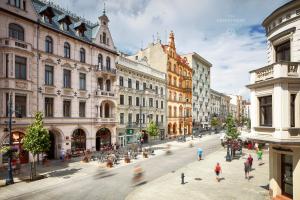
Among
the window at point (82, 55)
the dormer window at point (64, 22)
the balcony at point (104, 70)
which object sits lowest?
the balcony at point (104, 70)

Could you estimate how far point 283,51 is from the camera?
13.9 metres

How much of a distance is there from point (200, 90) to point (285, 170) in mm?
60806

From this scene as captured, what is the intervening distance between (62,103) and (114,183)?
46.7ft

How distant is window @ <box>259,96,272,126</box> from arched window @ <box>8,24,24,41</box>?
938 inches

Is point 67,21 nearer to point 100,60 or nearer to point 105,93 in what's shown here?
point 100,60

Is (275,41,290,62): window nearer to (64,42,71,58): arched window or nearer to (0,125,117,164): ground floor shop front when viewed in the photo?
(0,125,117,164): ground floor shop front

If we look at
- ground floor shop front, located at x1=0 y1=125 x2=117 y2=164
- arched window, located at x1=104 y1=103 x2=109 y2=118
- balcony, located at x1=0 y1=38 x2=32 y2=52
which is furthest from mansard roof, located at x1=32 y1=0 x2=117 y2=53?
ground floor shop front, located at x1=0 y1=125 x2=117 y2=164

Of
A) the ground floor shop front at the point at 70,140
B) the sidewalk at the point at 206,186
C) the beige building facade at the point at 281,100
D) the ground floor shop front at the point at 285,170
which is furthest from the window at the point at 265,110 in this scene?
the ground floor shop front at the point at 70,140

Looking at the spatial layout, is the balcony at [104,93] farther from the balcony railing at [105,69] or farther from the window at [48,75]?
the window at [48,75]

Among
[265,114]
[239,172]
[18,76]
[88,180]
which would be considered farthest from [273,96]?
[18,76]

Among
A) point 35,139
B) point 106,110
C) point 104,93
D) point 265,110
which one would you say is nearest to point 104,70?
point 104,93

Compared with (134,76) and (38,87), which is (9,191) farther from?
(134,76)

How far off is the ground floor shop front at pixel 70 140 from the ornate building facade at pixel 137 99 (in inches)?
176

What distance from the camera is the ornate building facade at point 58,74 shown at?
926 inches
